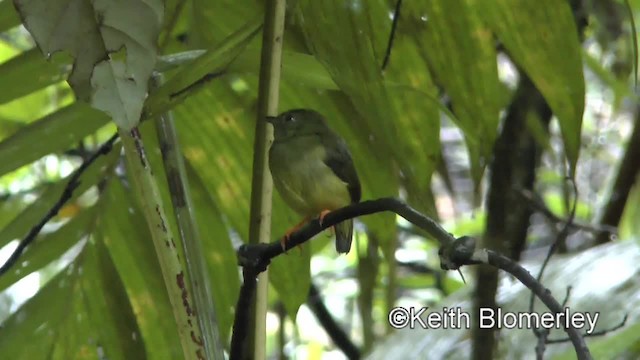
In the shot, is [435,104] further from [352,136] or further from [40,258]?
[40,258]

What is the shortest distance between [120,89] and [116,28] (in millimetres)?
33

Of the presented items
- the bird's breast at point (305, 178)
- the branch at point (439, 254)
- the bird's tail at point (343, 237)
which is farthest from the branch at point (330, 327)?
the branch at point (439, 254)

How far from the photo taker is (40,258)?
759mm

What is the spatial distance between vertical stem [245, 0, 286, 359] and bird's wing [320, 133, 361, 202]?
0.28 ft

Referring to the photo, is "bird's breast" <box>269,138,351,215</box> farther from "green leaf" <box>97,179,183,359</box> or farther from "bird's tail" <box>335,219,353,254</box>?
"green leaf" <box>97,179,183,359</box>

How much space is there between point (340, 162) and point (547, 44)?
0.16 meters

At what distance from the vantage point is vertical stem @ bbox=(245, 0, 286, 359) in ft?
1.62

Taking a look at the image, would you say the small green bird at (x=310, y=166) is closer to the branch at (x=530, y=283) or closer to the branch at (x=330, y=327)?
the branch at (x=530, y=283)

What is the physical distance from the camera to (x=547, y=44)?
1.92 feet

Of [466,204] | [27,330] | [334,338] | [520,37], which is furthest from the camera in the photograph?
[466,204]

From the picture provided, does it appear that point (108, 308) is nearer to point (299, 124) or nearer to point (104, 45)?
point (299, 124)

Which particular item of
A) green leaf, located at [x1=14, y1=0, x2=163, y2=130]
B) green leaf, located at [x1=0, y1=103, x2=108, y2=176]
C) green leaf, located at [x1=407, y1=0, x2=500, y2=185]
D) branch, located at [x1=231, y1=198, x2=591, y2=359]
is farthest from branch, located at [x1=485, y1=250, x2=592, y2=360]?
green leaf, located at [x1=0, y1=103, x2=108, y2=176]

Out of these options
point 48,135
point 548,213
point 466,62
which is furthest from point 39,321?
point 548,213

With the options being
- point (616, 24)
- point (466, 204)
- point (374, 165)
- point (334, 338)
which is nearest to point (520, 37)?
point (374, 165)
